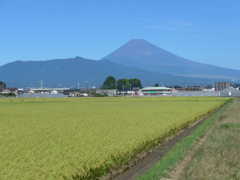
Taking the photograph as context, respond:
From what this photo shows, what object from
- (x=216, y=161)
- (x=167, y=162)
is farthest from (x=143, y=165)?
(x=216, y=161)

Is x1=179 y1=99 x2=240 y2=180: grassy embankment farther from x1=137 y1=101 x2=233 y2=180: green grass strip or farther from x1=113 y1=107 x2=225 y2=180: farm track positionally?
x1=113 y1=107 x2=225 y2=180: farm track

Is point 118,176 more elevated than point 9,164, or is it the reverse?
point 9,164

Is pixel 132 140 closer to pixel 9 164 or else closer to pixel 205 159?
pixel 205 159

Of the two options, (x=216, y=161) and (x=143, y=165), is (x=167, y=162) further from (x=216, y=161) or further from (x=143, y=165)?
(x=216, y=161)

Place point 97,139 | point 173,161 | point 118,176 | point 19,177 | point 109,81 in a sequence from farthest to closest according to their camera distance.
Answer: point 109,81 < point 97,139 < point 173,161 < point 118,176 < point 19,177

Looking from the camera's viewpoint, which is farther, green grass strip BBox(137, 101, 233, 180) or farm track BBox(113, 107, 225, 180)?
farm track BBox(113, 107, 225, 180)

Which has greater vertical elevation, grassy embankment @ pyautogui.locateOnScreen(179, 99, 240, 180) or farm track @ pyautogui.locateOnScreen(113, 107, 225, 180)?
grassy embankment @ pyautogui.locateOnScreen(179, 99, 240, 180)

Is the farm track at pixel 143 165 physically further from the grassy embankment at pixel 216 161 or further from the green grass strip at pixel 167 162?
the grassy embankment at pixel 216 161

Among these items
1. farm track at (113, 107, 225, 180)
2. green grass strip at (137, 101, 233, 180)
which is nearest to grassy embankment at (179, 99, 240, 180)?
green grass strip at (137, 101, 233, 180)

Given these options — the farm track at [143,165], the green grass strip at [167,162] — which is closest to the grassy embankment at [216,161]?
the green grass strip at [167,162]

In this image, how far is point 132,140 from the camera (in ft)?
40.9

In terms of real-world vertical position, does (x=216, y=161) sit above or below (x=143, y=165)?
above

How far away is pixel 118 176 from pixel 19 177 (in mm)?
2974

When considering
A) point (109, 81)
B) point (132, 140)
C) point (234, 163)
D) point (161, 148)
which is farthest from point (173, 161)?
point (109, 81)
